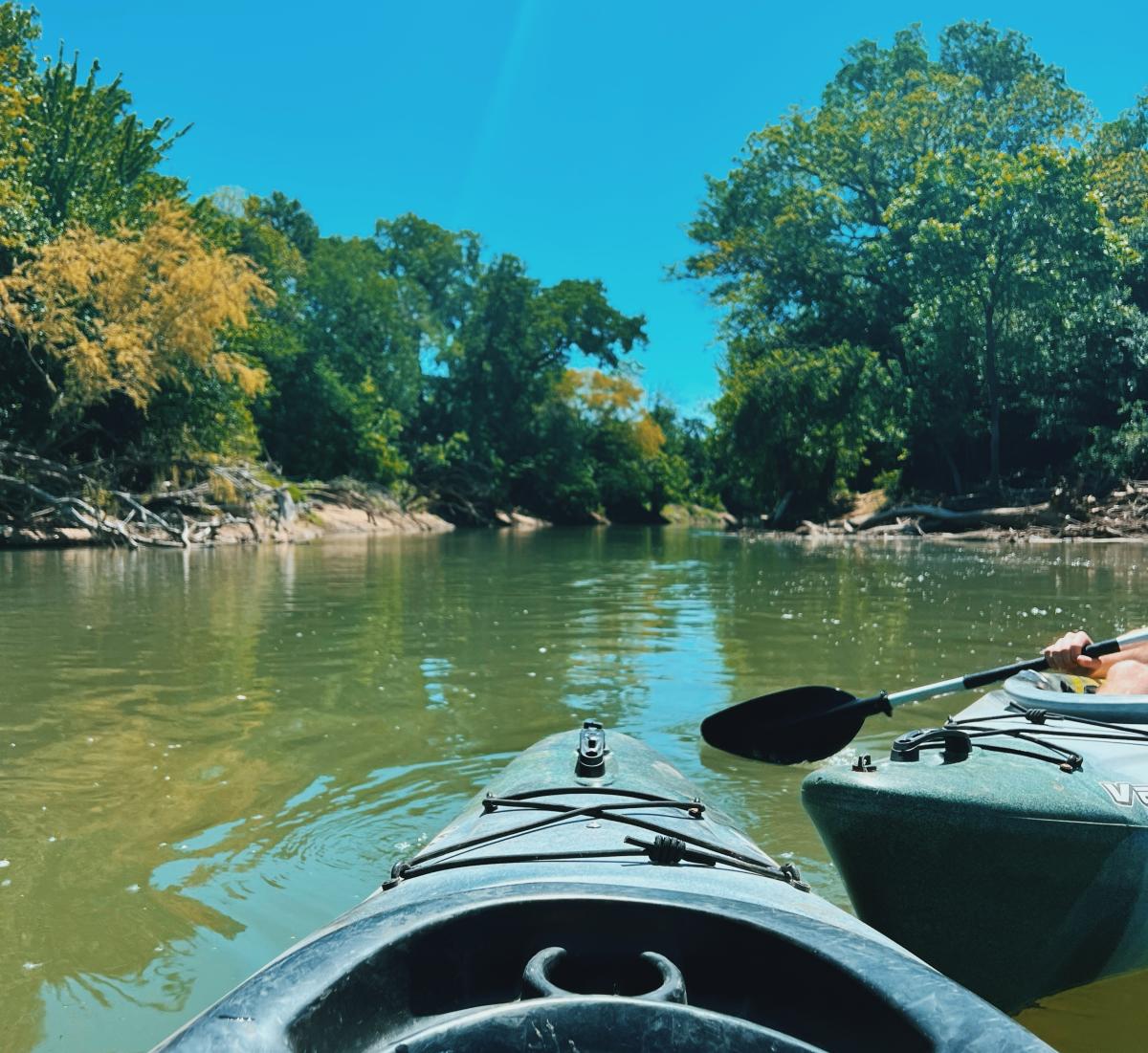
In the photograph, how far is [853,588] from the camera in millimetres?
12633

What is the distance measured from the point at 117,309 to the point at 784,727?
2148cm

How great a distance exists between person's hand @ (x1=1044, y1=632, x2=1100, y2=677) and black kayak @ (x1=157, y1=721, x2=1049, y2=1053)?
8.69ft

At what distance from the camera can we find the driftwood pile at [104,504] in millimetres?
19859

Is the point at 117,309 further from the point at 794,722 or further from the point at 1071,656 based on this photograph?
the point at 1071,656

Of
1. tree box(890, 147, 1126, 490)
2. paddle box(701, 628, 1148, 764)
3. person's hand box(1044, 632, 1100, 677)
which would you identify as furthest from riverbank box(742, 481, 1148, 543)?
paddle box(701, 628, 1148, 764)

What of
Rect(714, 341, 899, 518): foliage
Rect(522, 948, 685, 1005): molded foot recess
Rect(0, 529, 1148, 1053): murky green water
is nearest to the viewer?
Rect(522, 948, 685, 1005): molded foot recess

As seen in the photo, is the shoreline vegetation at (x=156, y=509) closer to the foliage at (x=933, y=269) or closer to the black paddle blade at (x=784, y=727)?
the foliage at (x=933, y=269)

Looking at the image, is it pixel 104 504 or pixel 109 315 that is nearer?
pixel 104 504

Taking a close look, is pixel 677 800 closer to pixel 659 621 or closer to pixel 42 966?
pixel 42 966

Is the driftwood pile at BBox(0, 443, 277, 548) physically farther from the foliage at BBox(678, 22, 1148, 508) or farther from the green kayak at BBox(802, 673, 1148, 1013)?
the green kayak at BBox(802, 673, 1148, 1013)

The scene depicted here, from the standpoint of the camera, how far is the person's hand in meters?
4.26

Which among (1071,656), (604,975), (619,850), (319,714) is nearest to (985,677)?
(1071,656)

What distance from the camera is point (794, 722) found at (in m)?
4.12

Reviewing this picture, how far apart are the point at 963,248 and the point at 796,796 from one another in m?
23.2
